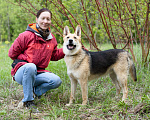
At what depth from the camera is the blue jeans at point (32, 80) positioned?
309cm

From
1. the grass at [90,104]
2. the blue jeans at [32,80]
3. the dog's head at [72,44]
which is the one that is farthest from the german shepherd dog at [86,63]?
the blue jeans at [32,80]

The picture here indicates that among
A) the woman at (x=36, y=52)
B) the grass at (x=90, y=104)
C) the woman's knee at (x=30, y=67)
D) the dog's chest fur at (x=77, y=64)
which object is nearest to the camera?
the grass at (x=90, y=104)

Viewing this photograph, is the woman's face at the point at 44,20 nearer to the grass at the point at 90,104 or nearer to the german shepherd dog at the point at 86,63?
the german shepherd dog at the point at 86,63

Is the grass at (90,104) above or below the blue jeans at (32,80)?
below

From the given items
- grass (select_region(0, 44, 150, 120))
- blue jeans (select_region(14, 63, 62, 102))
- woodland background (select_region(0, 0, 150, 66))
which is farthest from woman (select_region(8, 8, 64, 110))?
woodland background (select_region(0, 0, 150, 66))

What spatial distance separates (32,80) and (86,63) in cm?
114

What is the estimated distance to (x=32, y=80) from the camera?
3180mm

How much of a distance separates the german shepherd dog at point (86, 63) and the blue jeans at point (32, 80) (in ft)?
1.41

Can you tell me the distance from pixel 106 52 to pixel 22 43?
182 centimetres

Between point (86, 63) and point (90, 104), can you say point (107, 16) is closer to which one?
point (86, 63)

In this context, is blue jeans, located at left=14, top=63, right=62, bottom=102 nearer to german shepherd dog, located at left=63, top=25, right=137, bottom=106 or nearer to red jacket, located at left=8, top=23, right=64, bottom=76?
red jacket, located at left=8, top=23, right=64, bottom=76

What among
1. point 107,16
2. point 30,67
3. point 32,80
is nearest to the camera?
point 30,67

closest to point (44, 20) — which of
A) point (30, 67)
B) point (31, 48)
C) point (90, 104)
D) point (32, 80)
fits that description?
point (31, 48)

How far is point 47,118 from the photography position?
262 cm
